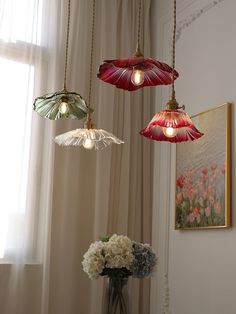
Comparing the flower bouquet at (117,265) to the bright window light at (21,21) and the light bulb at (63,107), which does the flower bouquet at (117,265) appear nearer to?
the light bulb at (63,107)

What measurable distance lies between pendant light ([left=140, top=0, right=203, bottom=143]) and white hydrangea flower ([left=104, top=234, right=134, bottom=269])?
57cm

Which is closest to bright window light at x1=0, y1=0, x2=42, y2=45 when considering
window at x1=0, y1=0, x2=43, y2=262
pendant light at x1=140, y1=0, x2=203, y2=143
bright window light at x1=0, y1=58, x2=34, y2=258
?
window at x1=0, y1=0, x2=43, y2=262

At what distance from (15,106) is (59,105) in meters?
1.45

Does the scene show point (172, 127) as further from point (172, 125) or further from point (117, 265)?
point (117, 265)

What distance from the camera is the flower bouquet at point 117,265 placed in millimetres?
2510

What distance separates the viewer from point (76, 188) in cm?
415

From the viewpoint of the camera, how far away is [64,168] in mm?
4125

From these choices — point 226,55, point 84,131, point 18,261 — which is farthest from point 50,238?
point 226,55

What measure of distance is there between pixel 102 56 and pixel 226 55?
46.9 inches

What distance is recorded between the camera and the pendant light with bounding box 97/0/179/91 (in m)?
2.10

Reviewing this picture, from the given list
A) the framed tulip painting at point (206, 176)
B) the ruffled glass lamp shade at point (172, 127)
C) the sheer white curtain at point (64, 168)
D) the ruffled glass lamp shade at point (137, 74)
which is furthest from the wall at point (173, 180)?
the ruffled glass lamp shade at point (137, 74)

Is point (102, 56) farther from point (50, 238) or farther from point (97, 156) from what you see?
point (50, 238)

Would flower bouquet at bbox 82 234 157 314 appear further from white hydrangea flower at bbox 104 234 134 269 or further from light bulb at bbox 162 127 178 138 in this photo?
light bulb at bbox 162 127 178 138

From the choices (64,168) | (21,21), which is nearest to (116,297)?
(64,168)
